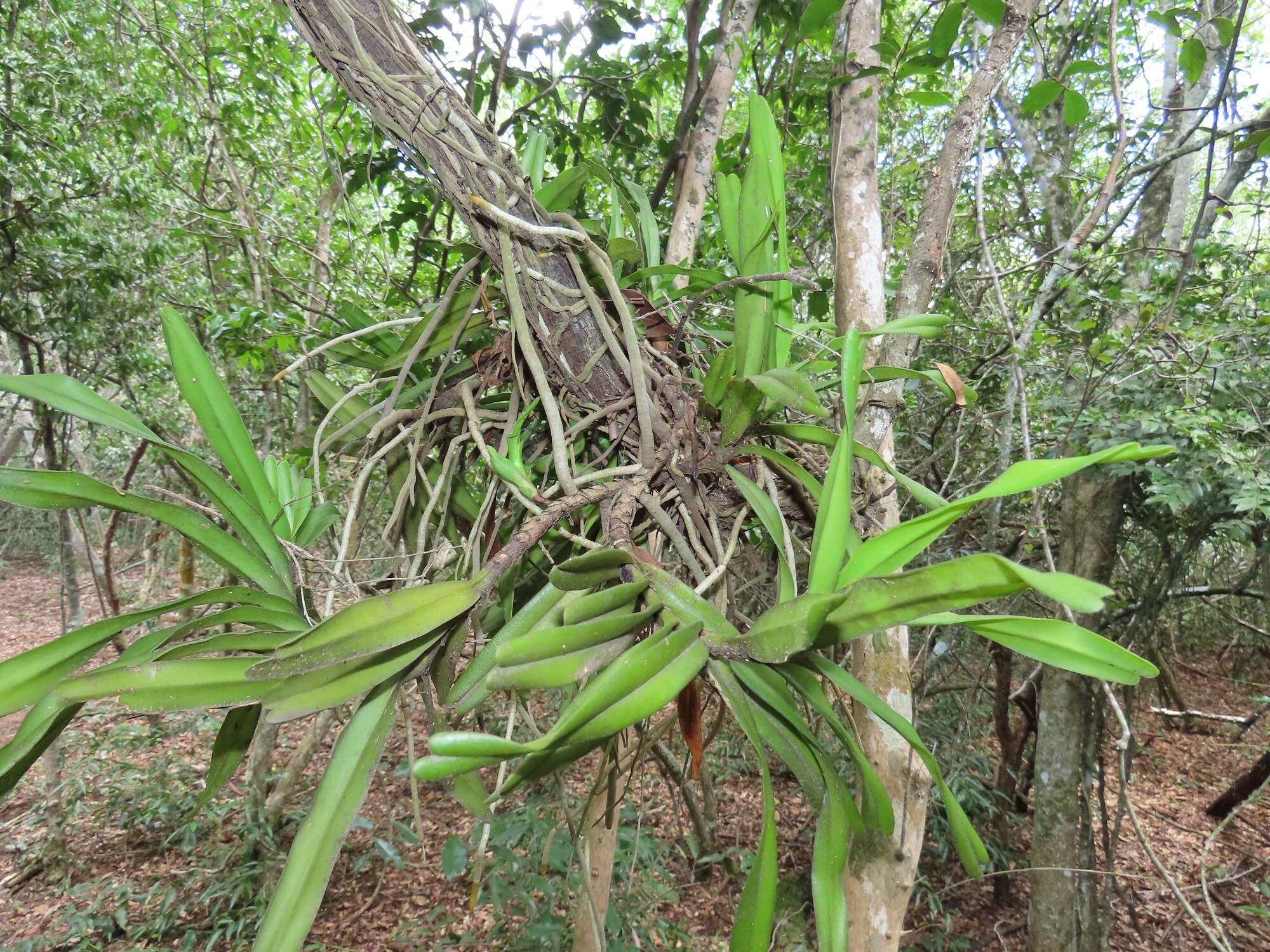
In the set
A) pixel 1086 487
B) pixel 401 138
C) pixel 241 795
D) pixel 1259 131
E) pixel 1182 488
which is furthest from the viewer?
pixel 241 795

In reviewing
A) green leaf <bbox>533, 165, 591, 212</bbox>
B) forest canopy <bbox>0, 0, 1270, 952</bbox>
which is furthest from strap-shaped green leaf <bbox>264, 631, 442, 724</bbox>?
green leaf <bbox>533, 165, 591, 212</bbox>

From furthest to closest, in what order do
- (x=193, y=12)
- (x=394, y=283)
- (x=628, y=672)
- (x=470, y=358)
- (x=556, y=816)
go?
(x=193, y=12) < (x=556, y=816) < (x=394, y=283) < (x=470, y=358) < (x=628, y=672)

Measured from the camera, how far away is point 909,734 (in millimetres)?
385

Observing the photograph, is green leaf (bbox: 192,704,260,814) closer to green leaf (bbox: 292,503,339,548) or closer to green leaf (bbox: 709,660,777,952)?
green leaf (bbox: 292,503,339,548)

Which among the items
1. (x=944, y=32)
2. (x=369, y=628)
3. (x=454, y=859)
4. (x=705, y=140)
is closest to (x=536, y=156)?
(x=705, y=140)

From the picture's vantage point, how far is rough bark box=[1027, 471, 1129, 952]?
5.45ft

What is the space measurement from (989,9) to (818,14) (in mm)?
179

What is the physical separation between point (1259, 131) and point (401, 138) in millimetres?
1104

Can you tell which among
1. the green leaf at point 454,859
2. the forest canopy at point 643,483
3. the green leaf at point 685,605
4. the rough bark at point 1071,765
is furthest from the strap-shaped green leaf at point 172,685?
the rough bark at point 1071,765

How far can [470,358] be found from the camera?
673mm

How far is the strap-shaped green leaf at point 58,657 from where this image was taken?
17.0 inches

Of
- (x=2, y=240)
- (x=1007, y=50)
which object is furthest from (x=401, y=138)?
(x=2, y=240)

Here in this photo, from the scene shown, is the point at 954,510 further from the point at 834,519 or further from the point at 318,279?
the point at 318,279

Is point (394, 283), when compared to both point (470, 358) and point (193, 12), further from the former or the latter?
point (193, 12)
